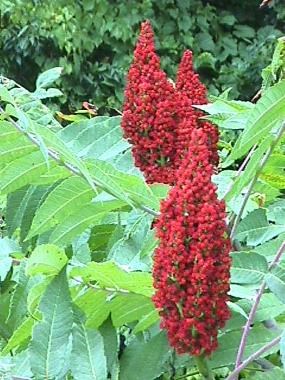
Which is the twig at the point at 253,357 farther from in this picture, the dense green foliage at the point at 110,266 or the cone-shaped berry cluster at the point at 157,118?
the cone-shaped berry cluster at the point at 157,118

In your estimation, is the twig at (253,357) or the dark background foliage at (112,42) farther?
the dark background foliage at (112,42)

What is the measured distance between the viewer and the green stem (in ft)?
4.57

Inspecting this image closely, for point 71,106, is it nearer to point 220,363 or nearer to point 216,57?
point 216,57

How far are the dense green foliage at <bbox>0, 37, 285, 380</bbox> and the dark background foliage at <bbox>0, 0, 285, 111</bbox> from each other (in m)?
6.33

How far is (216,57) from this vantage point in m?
8.79

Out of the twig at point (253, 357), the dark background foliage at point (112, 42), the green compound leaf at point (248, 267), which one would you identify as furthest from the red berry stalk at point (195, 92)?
the dark background foliage at point (112, 42)

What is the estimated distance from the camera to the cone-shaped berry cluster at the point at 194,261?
1.31 meters

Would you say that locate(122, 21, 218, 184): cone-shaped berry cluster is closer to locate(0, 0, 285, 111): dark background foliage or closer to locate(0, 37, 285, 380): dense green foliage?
locate(0, 37, 285, 380): dense green foliage

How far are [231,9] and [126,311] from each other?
26.2 feet

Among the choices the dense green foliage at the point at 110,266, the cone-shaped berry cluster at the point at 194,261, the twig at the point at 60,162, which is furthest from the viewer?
the twig at the point at 60,162

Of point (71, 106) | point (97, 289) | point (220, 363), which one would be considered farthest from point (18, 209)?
point (71, 106)

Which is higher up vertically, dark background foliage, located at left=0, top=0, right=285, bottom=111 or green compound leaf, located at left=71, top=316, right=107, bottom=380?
green compound leaf, located at left=71, top=316, right=107, bottom=380

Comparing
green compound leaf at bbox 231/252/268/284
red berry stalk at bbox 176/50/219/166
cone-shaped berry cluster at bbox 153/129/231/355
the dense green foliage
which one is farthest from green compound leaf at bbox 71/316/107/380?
red berry stalk at bbox 176/50/219/166

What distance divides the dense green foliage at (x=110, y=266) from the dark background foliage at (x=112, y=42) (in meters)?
6.33
